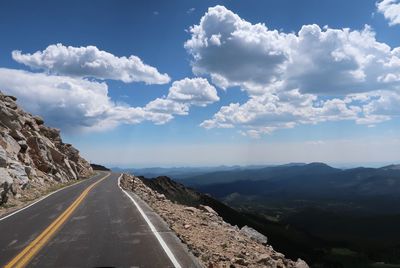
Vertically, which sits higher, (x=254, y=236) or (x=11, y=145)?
(x=11, y=145)

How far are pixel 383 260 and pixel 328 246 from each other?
26.1 metres

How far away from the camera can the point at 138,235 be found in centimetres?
Result: 1364

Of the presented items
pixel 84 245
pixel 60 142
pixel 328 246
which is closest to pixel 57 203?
pixel 84 245

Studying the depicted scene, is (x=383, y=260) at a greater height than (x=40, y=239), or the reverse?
(x=40, y=239)

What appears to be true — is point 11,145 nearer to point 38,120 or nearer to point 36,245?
point 38,120

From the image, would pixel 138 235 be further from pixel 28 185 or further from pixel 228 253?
pixel 28 185

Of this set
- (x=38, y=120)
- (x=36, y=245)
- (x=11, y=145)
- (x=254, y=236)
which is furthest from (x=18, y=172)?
(x=38, y=120)

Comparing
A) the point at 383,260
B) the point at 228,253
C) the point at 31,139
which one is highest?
the point at 31,139

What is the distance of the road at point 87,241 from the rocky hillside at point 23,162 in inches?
300

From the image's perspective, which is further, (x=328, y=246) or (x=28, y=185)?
(x=328, y=246)

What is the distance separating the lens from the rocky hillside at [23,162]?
26794 mm

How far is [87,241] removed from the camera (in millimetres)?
12711

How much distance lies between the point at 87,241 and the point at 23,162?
2996 centimetres

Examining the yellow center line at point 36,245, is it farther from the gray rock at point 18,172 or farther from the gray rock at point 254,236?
the gray rock at point 18,172
